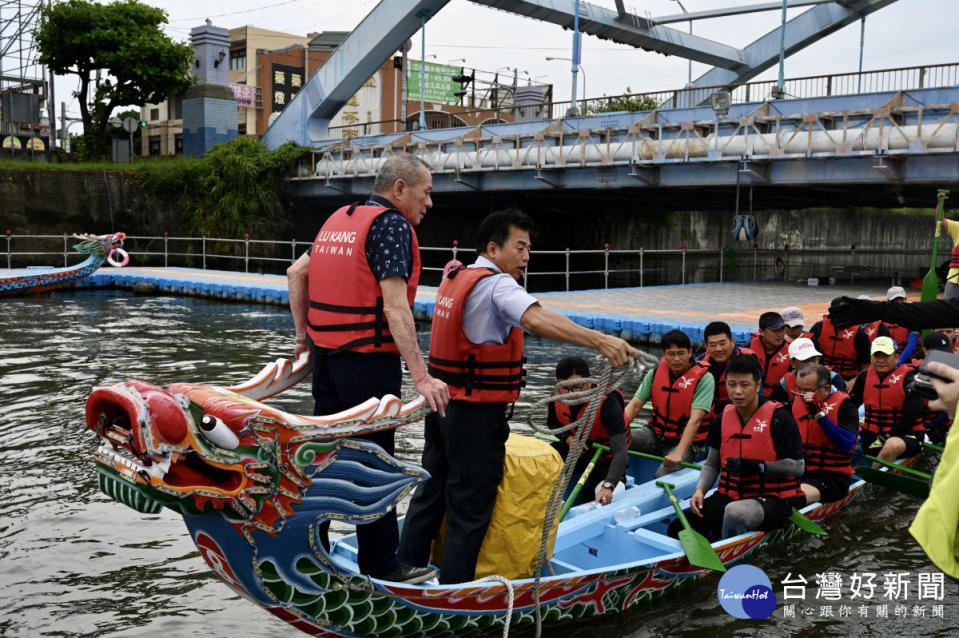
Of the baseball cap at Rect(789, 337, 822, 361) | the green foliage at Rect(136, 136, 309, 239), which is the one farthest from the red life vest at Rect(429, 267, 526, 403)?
the green foliage at Rect(136, 136, 309, 239)

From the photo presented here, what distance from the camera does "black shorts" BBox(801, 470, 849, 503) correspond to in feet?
21.1

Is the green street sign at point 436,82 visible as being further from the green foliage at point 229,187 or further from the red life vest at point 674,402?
the red life vest at point 674,402

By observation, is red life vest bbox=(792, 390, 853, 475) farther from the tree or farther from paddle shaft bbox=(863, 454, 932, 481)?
the tree

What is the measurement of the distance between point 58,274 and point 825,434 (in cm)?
2106

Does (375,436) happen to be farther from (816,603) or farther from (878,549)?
(878,549)

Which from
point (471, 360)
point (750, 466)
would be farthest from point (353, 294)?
point (750, 466)

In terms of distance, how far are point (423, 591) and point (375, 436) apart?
0.80 metres

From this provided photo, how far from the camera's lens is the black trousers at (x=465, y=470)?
4.24 m

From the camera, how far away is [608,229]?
128 ft

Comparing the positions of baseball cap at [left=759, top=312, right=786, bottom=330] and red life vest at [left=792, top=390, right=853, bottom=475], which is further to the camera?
baseball cap at [left=759, top=312, right=786, bottom=330]

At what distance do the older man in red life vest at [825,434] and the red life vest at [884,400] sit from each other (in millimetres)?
1501

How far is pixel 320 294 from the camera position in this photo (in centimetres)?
431

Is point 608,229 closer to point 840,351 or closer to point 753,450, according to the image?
point 840,351

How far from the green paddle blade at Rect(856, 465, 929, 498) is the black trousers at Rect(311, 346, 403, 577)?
4.53 metres
